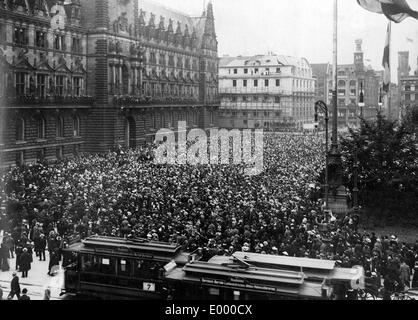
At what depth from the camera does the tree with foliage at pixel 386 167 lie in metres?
31.1

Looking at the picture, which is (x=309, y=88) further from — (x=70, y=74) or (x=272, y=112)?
(x=70, y=74)

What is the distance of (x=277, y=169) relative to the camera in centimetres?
4266

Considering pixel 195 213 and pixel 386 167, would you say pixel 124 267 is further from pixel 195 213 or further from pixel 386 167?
pixel 386 167

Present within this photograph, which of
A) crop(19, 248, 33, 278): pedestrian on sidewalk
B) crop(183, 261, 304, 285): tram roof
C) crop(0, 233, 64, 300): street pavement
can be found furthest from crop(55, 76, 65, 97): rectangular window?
crop(183, 261, 304, 285): tram roof

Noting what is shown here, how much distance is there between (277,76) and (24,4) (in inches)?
2276

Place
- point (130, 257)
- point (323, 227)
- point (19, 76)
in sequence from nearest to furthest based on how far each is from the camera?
1. point (130, 257)
2. point (323, 227)
3. point (19, 76)

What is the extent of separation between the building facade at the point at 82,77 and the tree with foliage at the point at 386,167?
28.6 metres

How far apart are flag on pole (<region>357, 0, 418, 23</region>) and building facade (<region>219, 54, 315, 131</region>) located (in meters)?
71.0

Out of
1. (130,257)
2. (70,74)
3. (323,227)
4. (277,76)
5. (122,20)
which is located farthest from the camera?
(277,76)

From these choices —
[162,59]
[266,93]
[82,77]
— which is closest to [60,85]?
[82,77]

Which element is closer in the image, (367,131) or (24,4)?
(367,131)

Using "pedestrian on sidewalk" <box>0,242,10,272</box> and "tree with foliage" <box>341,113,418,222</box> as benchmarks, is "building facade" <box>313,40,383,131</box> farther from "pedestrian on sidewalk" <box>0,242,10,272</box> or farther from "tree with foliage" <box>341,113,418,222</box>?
"pedestrian on sidewalk" <box>0,242,10,272</box>

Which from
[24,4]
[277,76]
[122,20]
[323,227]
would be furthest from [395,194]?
[277,76]

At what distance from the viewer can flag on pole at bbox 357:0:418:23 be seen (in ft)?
69.3
